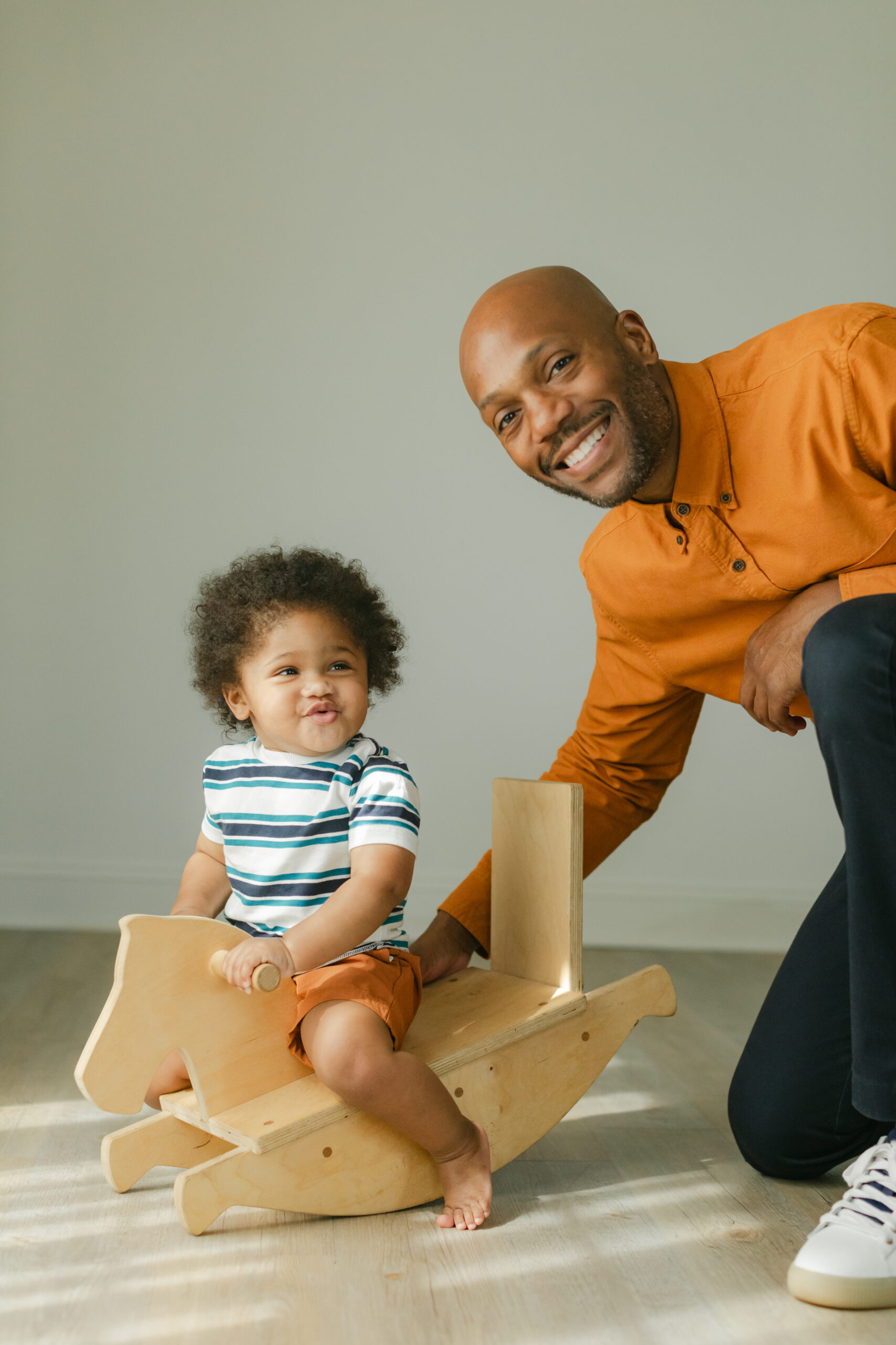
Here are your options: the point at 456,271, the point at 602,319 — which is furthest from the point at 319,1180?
the point at 456,271

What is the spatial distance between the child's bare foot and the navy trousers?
275mm

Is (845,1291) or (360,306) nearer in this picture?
(845,1291)

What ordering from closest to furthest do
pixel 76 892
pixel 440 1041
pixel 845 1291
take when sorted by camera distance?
pixel 845 1291 → pixel 440 1041 → pixel 76 892

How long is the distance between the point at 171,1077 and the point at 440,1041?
26 centimetres

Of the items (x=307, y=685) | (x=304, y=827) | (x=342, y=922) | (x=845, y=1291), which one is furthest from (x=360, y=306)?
(x=845, y=1291)

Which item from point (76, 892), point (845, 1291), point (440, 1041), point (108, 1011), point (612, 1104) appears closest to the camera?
point (845, 1291)

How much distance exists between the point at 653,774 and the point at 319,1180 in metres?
0.61

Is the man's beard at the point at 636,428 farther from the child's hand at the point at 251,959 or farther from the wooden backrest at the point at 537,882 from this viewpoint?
the child's hand at the point at 251,959

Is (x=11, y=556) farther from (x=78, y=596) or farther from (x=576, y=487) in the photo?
(x=576, y=487)

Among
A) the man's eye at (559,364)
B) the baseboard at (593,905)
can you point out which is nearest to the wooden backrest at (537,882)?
the man's eye at (559,364)

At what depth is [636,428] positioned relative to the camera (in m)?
1.12

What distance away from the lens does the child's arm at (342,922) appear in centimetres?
99

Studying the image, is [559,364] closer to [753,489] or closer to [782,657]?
[753,489]

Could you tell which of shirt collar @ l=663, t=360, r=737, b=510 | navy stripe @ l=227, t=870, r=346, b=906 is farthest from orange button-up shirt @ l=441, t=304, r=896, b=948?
navy stripe @ l=227, t=870, r=346, b=906
